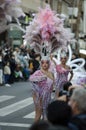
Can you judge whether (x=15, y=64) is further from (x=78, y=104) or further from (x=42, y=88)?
(x=78, y=104)

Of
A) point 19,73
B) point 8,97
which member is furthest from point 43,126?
point 19,73

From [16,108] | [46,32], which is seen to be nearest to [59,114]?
[46,32]

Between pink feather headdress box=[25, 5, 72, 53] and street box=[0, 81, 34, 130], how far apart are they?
180cm

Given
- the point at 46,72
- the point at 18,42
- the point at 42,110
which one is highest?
the point at 46,72

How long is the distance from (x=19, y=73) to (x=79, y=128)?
68.3ft

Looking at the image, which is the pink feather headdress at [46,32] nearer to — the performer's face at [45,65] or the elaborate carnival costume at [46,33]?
the elaborate carnival costume at [46,33]

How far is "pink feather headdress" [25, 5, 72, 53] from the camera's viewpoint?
1190 cm

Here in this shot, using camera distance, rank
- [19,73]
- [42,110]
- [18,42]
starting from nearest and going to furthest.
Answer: [42,110], [19,73], [18,42]

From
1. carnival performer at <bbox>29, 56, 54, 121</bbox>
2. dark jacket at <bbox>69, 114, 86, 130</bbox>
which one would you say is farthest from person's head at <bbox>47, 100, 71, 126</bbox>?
carnival performer at <bbox>29, 56, 54, 121</bbox>

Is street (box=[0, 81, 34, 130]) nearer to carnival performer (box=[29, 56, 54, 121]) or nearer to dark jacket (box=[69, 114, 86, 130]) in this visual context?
carnival performer (box=[29, 56, 54, 121])

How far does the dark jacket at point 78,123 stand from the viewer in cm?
451

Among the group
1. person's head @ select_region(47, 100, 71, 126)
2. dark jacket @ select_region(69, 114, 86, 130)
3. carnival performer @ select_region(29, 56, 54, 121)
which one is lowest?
carnival performer @ select_region(29, 56, 54, 121)

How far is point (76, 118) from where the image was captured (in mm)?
4629

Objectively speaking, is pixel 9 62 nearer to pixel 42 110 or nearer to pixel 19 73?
pixel 19 73
